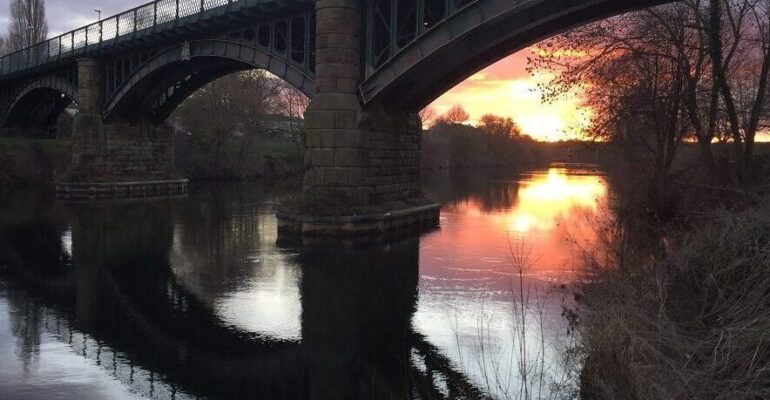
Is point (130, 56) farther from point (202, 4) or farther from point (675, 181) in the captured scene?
point (675, 181)

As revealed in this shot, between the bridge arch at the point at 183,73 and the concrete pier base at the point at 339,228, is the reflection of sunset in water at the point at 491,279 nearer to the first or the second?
the concrete pier base at the point at 339,228

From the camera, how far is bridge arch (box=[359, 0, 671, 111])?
16.4m

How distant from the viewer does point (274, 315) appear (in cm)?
1036

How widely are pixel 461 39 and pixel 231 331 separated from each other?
11730mm

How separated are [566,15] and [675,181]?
6.43 meters

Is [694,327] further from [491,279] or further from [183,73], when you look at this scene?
[183,73]

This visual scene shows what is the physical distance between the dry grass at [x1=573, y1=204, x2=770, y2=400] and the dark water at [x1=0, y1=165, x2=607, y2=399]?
87cm

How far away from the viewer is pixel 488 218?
26000 millimetres

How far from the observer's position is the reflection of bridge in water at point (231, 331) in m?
7.26

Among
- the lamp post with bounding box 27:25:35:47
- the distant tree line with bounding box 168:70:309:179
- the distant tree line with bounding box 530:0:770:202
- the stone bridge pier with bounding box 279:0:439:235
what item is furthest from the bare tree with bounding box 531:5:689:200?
the lamp post with bounding box 27:25:35:47

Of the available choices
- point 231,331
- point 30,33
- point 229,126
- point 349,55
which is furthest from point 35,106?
point 231,331

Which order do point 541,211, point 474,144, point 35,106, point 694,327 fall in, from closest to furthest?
point 694,327 → point 541,211 → point 35,106 → point 474,144

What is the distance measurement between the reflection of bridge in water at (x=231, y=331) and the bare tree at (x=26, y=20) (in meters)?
60.2

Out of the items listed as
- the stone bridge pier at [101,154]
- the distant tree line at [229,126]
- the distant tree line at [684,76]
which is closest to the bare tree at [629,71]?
the distant tree line at [684,76]
